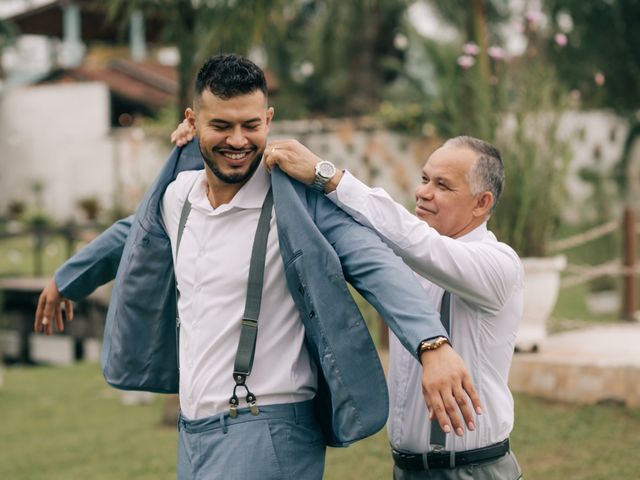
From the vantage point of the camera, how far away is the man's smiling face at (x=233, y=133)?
2887 millimetres

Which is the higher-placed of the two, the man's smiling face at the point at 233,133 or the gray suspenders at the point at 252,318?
the man's smiling face at the point at 233,133

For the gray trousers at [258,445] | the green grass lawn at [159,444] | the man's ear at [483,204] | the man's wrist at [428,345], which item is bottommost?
the green grass lawn at [159,444]

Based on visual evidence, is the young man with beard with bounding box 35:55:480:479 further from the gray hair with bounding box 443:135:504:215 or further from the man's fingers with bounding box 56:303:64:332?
the man's fingers with bounding box 56:303:64:332

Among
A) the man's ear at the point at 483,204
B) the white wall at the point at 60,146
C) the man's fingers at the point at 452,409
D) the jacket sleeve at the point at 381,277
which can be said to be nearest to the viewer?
the man's fingers at the point at 452,409

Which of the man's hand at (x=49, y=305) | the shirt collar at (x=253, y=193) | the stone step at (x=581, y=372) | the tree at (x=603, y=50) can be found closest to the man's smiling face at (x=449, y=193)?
the shirt collar at (x=253, y=193)

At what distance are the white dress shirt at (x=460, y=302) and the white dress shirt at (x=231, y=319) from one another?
0.90ft

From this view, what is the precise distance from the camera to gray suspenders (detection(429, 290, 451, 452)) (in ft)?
9.64

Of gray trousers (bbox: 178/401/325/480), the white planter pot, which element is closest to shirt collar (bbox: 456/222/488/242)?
gray trousers (bbox: 178/401/325/480)

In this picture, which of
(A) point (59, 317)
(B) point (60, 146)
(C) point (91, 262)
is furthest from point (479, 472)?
(B) point (60, 146)

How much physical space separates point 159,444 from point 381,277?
15.9 feet

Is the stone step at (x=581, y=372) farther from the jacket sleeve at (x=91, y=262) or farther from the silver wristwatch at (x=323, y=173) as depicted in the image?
the silver wristwatch at (x=323, y=173)

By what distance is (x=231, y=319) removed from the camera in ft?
9.45

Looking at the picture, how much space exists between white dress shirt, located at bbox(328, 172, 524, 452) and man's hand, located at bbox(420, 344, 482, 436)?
38cm

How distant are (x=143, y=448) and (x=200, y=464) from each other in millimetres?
4408
